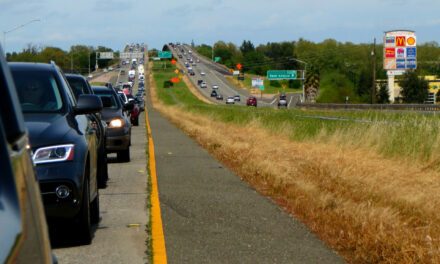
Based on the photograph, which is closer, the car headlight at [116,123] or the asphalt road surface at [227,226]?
the asphalt road surface at [227,226]

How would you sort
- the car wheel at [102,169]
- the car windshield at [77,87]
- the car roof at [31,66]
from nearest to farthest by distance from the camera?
the car roof at [31,66] < the car wheel at [102,169] < the car windshield at [77,87]

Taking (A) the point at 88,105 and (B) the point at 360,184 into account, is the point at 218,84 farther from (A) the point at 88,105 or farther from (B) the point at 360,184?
(A) the point at 88,105

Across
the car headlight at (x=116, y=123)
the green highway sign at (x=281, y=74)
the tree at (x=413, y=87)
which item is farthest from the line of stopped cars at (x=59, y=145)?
the green highway sign at (x=281, y=74)

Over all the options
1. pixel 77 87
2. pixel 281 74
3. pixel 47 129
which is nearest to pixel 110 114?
pixel 77 87

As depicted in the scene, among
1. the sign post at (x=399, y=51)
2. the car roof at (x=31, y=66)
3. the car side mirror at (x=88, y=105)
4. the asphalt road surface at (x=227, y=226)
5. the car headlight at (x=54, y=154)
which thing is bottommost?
the asphalt road surface at (x=227, y=226)

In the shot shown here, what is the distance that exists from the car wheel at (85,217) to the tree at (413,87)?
3785 inches

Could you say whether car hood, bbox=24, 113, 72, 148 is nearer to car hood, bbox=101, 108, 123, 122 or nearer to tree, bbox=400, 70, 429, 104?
car hood, bbox=101, 108, 123, 122

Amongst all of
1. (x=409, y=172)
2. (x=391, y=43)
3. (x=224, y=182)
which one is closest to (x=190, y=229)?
(x=224, y=182)

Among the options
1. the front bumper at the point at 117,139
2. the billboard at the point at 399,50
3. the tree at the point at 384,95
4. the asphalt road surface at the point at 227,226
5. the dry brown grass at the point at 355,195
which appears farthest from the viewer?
the tree at the point at 384,95

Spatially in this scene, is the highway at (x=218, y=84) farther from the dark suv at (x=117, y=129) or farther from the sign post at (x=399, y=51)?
the dark suv at (x=117, y=129)

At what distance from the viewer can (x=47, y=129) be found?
628 cm

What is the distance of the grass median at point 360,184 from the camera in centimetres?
635

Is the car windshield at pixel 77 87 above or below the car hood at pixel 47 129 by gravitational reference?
above

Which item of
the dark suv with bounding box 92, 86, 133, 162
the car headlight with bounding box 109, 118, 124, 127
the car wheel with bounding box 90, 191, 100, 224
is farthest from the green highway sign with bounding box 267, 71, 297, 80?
the car wheel with bounding box 90, 191, 100, 224
